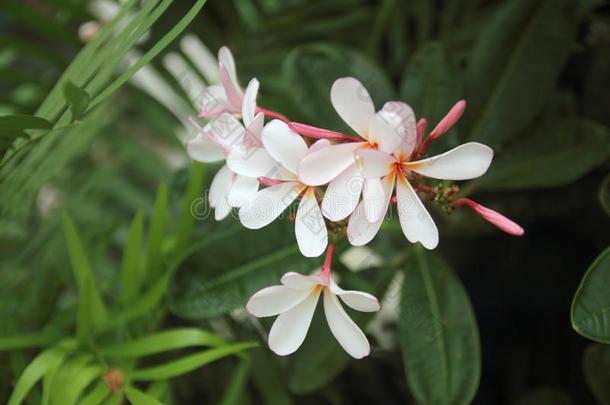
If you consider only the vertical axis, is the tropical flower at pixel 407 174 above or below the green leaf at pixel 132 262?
above

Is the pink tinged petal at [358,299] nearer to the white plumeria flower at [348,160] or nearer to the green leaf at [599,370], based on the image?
the white plumeria flower at [348,160]

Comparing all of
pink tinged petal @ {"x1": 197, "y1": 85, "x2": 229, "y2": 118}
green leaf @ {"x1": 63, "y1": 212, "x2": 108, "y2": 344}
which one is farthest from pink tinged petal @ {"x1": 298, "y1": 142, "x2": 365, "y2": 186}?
green leaf @ {"x1": 63, "y1": 212, "x2": 108, "y2": 344}

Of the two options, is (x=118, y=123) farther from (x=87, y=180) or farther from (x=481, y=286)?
(x=481, y=286)

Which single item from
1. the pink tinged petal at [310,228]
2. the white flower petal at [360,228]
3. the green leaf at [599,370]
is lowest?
the green leaf at [599,370]

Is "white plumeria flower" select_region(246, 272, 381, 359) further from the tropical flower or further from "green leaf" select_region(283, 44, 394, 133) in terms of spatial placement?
"green leaf" select_region(283, 44, 394, 133)

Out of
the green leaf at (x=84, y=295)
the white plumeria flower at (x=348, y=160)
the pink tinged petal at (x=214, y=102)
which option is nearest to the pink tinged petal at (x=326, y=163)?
the white plumeria flower at (x=348, y=160)

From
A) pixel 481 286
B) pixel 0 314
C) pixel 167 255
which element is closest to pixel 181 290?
pixel 167 255
